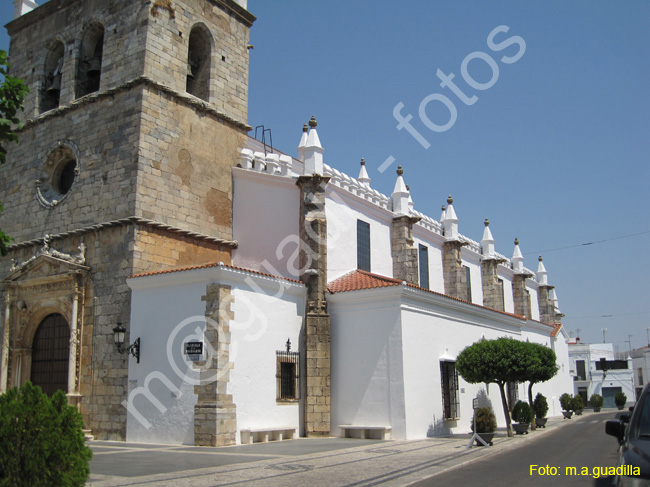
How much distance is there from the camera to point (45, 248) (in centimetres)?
2033

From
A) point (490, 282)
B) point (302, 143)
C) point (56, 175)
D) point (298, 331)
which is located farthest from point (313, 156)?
point (490, 282)

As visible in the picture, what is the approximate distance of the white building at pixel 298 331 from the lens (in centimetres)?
1673

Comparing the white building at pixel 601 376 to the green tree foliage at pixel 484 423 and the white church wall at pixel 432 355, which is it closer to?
the white church wall at pixel 432 355

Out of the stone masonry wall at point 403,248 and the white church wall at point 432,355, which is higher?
the stone masonry wall at point 403,248

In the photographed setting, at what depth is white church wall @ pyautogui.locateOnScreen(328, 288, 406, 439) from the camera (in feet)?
60.1

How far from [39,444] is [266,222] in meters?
14.8

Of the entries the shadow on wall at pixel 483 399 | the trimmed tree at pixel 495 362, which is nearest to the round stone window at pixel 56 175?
the trimmed tree at pixel 495 362

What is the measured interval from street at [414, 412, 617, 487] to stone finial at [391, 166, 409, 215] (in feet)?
37.3

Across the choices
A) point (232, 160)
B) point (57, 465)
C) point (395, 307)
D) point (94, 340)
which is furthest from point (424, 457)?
point (232, 160)

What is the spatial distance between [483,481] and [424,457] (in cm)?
356

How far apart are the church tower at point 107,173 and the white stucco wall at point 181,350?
0.54 metres

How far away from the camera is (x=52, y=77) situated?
23828 millimetres

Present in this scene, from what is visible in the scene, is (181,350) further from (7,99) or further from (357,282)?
(7,99)

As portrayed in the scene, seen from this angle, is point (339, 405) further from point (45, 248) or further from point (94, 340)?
point (45, 248)
